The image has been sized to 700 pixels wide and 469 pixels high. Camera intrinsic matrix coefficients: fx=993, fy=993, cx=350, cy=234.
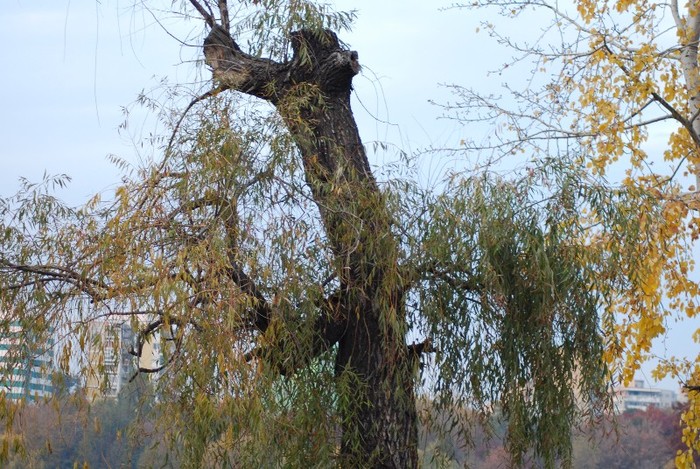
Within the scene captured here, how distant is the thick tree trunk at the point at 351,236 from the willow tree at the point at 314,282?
1cm

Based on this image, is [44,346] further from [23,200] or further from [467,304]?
[467,304]

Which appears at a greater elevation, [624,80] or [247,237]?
[624,80]

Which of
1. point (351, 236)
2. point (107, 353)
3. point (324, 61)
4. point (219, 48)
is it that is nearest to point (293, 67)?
point (324, 61)

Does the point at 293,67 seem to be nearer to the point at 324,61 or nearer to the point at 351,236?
the point at 324,61

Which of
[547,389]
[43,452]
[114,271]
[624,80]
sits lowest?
[43,452]

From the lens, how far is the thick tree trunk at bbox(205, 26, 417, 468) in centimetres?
428

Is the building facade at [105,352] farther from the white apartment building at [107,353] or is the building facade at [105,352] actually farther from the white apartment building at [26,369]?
the white apartment building at [26,369]

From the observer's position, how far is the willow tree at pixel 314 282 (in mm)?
3715

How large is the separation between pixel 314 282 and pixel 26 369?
1.18 m

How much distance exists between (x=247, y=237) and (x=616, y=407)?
198cm

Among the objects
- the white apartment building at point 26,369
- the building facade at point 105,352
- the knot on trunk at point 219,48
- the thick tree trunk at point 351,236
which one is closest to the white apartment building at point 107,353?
the building facade at point 105,352

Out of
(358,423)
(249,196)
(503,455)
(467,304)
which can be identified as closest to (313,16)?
(249,196)

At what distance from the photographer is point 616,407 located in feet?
15.4

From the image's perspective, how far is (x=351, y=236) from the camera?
423 cm
